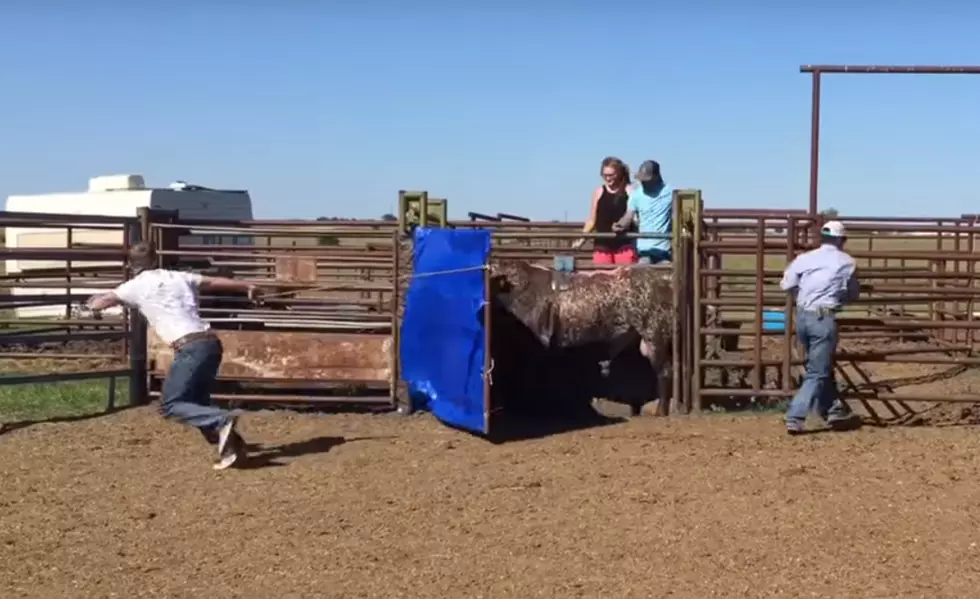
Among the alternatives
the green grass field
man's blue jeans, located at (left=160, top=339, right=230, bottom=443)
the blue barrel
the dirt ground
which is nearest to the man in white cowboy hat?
the dirt ground

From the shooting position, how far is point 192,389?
8.28 m

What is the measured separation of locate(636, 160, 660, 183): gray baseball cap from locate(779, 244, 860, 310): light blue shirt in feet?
4.76

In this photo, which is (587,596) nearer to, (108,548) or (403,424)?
(108,548)

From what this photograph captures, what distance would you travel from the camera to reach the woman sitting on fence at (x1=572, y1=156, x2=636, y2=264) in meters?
10.2

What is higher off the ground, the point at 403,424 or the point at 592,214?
the point at 592,214

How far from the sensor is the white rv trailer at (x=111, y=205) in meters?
20.4

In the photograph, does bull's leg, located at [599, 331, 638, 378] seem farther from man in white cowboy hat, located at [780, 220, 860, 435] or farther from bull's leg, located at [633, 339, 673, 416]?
man in white cowboy hat, located at [780, 220, 860, 435]

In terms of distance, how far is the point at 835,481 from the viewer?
7.51 m

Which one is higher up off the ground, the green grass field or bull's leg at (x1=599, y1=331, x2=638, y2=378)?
bull's leg at (x1=599, y1=331, x2=638, y2=378)

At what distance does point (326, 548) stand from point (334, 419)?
12.1 ft

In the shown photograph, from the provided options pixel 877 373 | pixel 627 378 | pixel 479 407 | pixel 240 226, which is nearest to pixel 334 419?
pixel 479 407

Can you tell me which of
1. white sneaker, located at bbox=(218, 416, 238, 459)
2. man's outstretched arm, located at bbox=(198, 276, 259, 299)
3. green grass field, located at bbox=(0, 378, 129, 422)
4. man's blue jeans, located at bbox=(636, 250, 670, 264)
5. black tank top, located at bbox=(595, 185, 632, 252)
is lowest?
green grass field, located at bbox=(0, 378, 129, 422)

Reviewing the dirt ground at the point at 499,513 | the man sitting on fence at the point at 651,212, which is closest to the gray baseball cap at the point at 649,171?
the man sitting on fence at the point at 651,212

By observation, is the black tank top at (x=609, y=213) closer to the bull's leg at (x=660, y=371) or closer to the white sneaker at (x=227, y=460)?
the bull's leg at (x=660, y=371)
